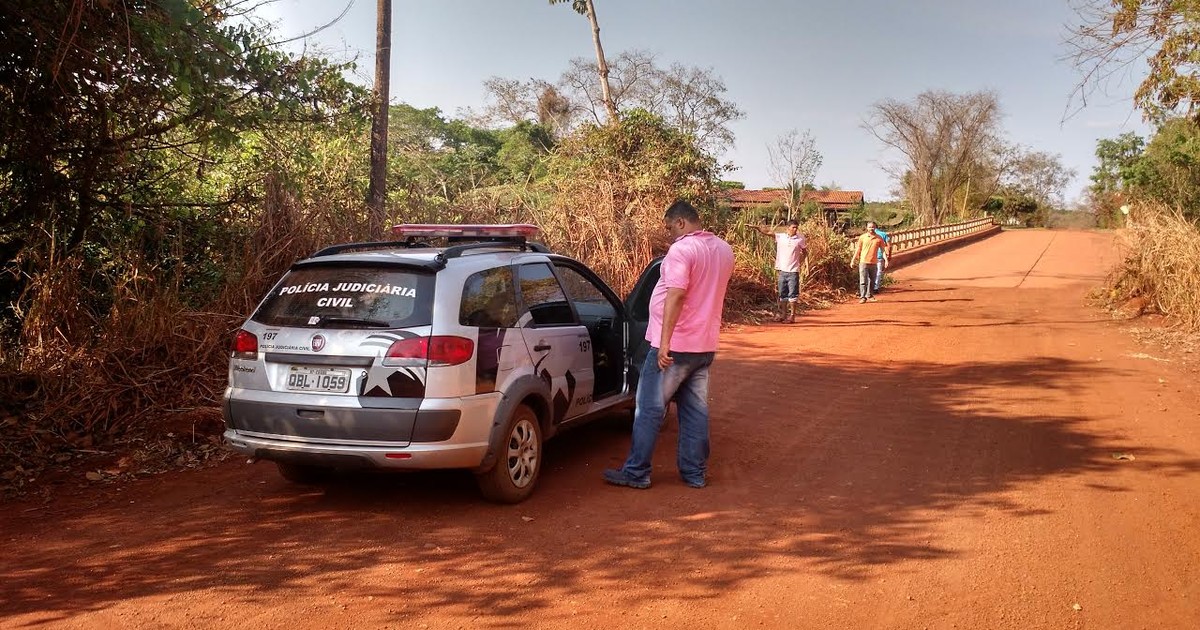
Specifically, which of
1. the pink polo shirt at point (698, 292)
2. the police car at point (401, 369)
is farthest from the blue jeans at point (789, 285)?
the police car at point (401, 369)

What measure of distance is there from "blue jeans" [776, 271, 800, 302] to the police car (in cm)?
1059

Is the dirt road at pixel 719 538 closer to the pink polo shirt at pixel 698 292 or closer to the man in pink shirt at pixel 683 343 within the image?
the man in pink shirt at pixel 683 343

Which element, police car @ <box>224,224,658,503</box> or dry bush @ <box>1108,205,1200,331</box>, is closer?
police car @ <box>224,224,658,503</box>

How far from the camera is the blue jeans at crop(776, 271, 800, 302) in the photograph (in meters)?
15.9

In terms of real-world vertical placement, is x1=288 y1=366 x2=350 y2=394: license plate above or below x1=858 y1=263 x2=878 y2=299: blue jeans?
below

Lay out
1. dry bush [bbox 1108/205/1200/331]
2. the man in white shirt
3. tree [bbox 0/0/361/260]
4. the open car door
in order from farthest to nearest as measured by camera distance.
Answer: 1. the man in white shirt
2. dry bush [bbox 1108/205/1200/331]
3. tree [bbox 0/0/361/260]
4. the open car door

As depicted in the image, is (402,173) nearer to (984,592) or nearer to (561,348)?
(561,348)

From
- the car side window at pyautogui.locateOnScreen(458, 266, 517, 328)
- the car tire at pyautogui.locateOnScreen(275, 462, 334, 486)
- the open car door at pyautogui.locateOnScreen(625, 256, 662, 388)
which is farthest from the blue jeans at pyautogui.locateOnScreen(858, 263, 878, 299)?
the car tire at pyautogui.locateOnScreen(275, 462, 334, 486)

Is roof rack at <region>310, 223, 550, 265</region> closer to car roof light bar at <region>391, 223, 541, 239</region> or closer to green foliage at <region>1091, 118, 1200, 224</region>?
car roof light bar at <region>391, 223, 541, 239</region>

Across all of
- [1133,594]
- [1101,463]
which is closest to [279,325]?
[1133,594]

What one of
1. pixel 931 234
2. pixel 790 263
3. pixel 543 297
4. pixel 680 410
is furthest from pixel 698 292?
pixel 931 234

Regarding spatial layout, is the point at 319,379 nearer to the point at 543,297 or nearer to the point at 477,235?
the point at 543,297

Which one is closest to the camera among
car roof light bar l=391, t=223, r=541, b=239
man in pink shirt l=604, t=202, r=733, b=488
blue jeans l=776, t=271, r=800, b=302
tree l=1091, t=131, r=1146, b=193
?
man in pink shirt l=604, t=202, r=733, b=488

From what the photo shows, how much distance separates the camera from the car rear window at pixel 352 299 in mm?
5133
